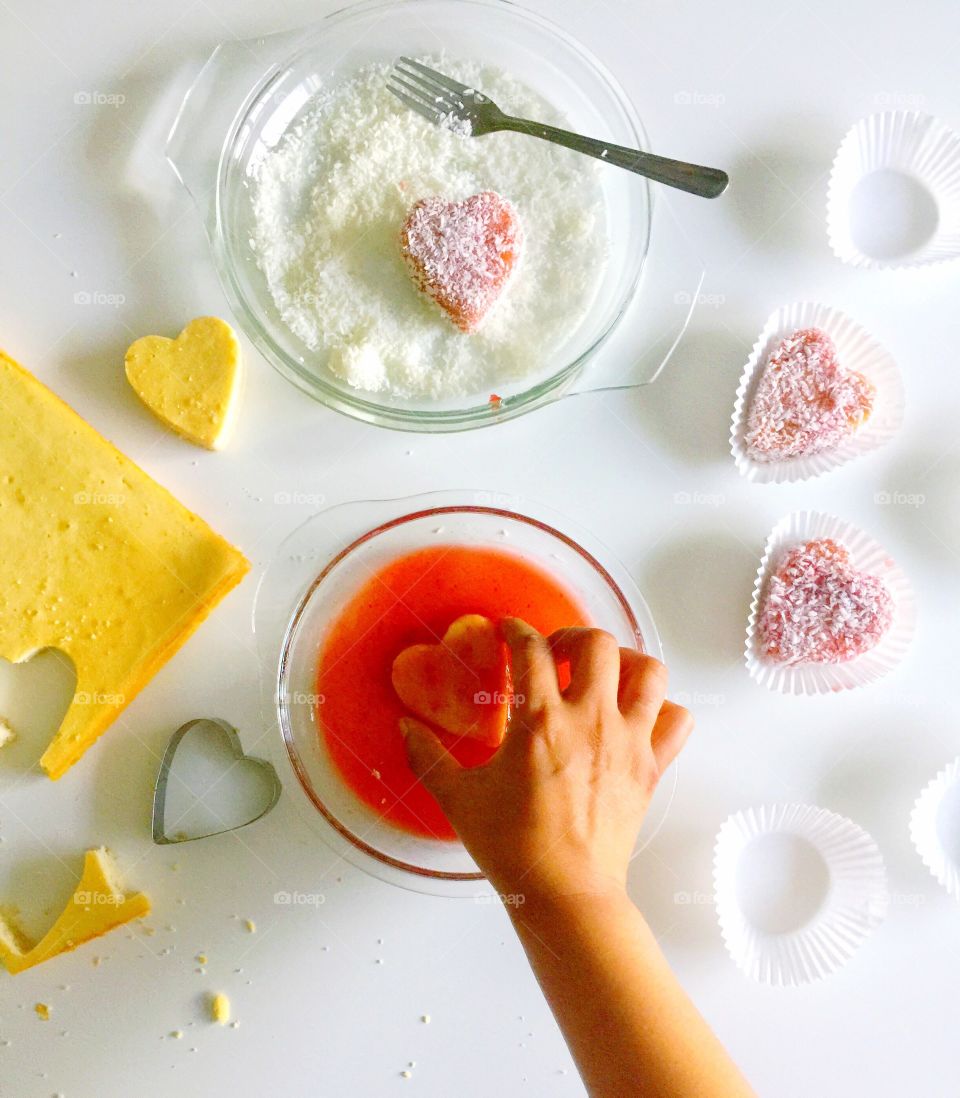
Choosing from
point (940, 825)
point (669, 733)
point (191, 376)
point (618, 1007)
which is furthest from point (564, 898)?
point (191, 376)

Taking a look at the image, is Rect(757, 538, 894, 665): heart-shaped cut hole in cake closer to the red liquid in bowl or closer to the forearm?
the red liquid in bowl

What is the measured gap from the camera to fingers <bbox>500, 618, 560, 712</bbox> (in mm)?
931

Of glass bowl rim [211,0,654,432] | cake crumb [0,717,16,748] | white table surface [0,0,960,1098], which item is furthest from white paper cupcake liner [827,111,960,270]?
cake crumb [0,717,16,748]

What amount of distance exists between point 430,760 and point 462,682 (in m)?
0.09

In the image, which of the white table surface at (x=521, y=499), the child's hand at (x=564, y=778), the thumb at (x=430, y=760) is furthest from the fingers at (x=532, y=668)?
A: the white table surface at (x=521, y=499)

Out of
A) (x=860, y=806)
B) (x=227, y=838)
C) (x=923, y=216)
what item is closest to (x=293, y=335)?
(x=227, y=838)

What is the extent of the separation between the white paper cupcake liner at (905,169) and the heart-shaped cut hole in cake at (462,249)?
422 mm

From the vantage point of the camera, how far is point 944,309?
1.23 metres

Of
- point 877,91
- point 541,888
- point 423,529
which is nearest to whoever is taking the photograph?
point 541,888

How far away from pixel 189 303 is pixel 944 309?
0.94m

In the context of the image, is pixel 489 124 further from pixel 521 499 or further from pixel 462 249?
pixel 521 499

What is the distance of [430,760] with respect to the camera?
990 millimetres

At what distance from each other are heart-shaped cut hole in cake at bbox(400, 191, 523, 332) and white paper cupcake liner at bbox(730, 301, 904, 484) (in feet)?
1.09

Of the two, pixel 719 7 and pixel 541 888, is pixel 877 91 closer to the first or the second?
pixel 719 7
